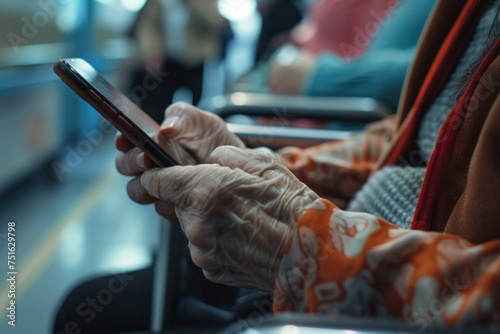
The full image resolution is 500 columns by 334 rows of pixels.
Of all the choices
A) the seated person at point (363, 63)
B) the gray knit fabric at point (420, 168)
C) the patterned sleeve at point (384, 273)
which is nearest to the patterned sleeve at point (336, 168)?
the gray knit fabric at point (420, 168)

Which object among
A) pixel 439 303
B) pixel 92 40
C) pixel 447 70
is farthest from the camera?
pixel 92 40

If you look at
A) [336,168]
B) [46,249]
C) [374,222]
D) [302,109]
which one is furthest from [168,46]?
[374,222]

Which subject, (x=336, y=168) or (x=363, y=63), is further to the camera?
(x=363, y=63)

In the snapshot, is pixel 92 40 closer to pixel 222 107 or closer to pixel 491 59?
pixel 222 107

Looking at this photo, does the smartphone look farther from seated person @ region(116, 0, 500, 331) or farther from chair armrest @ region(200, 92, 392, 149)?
chair armrest @ region(200, 92, 392, 149)

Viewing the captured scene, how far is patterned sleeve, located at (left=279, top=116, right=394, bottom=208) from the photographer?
0.95 m

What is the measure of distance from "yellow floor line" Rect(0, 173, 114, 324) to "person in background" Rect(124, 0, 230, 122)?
0.69 metres

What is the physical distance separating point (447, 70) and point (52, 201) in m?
2.37

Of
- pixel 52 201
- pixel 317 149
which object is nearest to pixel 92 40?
pixel 52 201

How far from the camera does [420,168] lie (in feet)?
2.51

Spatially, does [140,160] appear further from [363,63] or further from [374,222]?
[363,63]

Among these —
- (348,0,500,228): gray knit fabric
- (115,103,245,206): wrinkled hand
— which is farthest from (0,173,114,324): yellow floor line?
(348,0,500,228): gray knit fabric

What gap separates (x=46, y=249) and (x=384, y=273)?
1888mm

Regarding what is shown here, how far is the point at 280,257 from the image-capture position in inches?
21.3
